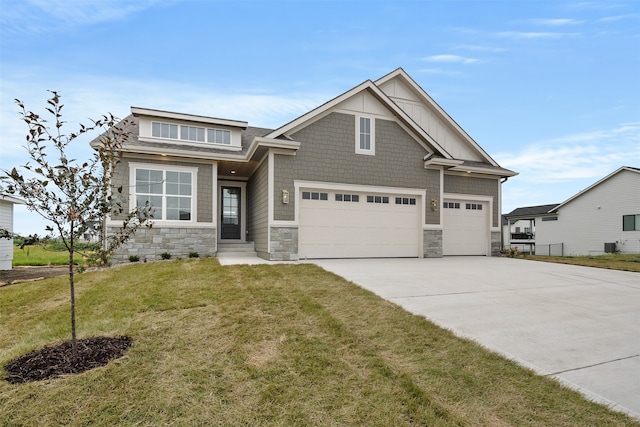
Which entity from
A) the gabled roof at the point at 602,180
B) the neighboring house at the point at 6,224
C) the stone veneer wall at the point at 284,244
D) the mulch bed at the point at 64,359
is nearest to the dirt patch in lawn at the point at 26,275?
the neighboring house at the point at 6,224

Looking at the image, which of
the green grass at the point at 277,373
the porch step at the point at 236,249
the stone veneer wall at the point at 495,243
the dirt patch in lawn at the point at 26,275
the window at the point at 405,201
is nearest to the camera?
the green grass at the point at 277,373

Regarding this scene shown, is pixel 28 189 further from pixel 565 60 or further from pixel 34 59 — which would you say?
pixel 565 60

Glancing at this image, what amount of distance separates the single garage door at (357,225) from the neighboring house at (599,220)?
17516mm

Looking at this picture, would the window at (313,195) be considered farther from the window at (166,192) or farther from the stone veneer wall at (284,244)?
the window at (166,192)

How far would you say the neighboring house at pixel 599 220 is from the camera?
20.1 metres

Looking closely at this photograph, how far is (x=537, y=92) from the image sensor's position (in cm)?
1387

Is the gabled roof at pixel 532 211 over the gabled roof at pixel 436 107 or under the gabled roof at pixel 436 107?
under

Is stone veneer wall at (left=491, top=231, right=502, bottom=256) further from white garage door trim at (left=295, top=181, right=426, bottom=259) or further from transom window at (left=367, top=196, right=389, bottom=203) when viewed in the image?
transom window at (left=367, top=196, right=389, bottom=203)

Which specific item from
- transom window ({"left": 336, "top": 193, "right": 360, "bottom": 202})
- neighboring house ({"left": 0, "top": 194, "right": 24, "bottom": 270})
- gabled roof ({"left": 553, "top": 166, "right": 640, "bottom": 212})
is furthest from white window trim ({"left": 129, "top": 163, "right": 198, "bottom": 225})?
gabled roof ({"left": 553, "top": 166, "right": 640, "bottom": 212})

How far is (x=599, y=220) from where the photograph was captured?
22016 millimetres

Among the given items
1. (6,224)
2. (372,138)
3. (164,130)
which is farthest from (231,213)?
(6,224)

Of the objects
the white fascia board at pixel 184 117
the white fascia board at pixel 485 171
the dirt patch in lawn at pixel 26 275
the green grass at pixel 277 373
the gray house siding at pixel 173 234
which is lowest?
the dirt patch in lawn at pixel 26 275

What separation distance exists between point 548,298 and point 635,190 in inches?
820

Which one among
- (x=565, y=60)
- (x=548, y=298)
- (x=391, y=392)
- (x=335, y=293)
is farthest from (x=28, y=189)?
(x=565, y=60)
